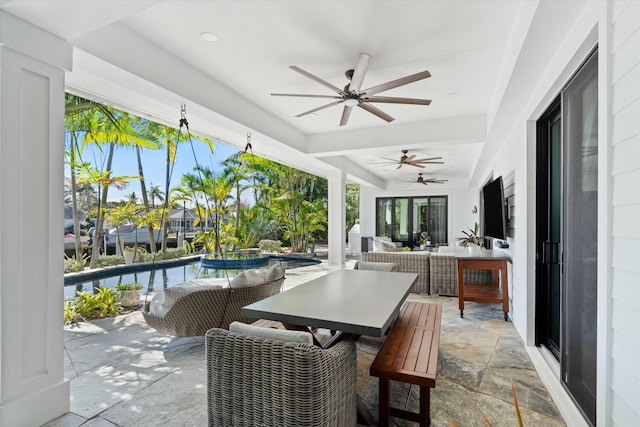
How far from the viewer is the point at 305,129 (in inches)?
219

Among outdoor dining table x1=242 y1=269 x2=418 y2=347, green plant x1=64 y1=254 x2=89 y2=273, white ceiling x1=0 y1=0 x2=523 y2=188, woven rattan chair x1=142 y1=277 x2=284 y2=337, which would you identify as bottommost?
green plant x1=64 y1=254 x2=89 y2=273

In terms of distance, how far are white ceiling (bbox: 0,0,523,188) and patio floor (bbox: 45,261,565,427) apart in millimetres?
2416

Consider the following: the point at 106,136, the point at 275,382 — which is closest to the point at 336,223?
the point at 106,136

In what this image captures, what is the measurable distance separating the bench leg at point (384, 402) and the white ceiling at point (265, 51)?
2510 mm

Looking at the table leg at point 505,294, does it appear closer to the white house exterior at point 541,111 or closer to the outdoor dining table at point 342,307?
the white house exterior at point 541,111

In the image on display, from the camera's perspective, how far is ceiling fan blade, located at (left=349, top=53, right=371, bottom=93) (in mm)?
2645

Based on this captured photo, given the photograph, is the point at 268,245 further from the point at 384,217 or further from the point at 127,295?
the point at 127,295

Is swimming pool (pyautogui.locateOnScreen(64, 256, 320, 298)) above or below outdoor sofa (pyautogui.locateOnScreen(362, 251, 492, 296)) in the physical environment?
below

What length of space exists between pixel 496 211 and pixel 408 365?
3144mm

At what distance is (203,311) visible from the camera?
9.81 ft

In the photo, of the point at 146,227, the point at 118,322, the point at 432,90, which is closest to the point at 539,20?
the point at 432,90

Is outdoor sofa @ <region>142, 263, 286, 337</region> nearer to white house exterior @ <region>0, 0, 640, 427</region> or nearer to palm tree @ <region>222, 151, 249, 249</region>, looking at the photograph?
white house exterior @ <region>0, 0, 640, 427</region>

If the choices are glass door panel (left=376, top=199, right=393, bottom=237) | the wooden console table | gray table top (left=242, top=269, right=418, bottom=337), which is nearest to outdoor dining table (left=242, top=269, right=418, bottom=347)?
gray table top (left=242, top=269, right=418, bottom=337)

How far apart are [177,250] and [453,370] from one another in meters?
9.16
